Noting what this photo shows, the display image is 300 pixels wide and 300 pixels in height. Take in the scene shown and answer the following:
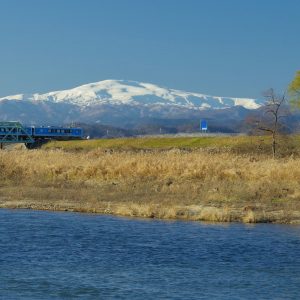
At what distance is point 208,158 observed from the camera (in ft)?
192

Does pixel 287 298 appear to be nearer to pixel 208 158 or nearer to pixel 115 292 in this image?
pixel 115 292

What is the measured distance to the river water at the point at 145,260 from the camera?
21594 mm

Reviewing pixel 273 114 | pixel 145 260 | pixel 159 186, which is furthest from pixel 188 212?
pixel 273 114

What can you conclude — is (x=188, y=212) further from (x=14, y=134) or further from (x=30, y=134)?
(x=14, y=134)

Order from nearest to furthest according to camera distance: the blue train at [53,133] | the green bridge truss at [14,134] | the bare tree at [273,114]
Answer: the bare tree at [273,114], the green bridge truss at [14,134], the blue train at [53,133]

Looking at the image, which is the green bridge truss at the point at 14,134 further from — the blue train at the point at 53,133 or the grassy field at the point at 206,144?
the grassy field at the point at 206,144

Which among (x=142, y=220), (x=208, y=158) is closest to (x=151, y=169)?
(x=208, y=158)

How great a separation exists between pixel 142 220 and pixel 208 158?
21641mm

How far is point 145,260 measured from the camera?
1040 inches

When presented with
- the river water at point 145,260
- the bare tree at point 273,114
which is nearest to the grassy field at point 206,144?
the bare tree at point 273,114

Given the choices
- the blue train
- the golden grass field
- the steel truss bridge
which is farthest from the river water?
the blue train

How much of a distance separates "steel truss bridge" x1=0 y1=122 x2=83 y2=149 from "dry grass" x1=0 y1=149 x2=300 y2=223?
210 feet

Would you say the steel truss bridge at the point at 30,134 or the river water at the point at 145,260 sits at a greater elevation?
the steel truss bridge at the point at 30,134

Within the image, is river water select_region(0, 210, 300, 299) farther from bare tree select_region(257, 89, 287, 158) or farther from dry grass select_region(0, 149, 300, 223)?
bare tree select_region(257, 89, 287, 158)
